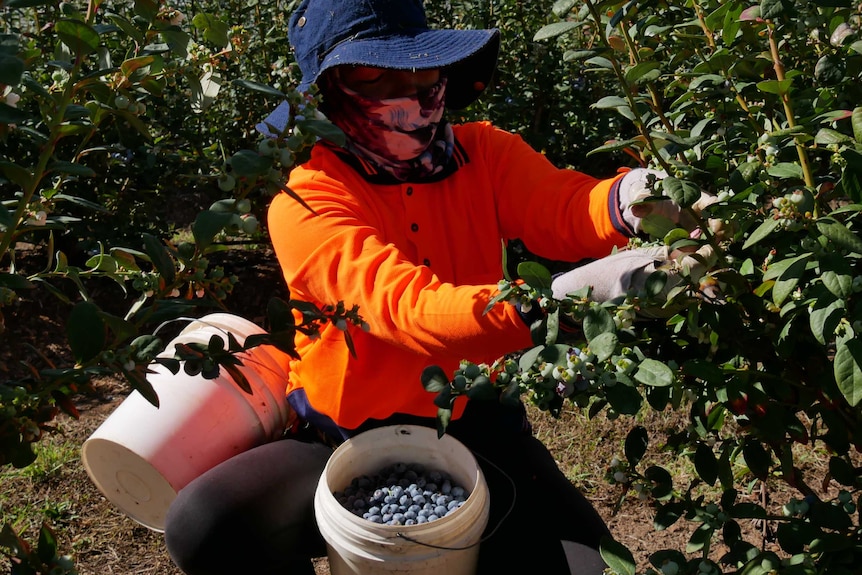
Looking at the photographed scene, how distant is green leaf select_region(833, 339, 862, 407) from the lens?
0.98m

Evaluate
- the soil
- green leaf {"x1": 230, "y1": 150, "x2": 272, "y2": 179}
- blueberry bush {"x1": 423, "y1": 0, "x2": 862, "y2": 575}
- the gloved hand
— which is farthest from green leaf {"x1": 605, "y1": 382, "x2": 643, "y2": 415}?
the soil

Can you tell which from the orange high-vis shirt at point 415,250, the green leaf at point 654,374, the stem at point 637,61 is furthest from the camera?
the orange high-vis shirt at point 415,250

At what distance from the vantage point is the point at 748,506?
3.86ft

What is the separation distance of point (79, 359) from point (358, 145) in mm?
945

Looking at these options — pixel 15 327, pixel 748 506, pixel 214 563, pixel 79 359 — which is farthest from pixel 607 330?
Result: pixel 15 327

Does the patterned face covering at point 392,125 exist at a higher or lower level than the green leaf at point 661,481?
higher

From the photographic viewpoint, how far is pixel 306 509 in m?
1.77

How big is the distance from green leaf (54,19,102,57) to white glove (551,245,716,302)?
0.60m

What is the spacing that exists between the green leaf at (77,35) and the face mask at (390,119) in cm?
77

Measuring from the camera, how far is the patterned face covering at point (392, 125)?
1.69m

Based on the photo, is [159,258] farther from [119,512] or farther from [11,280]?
[119,512]

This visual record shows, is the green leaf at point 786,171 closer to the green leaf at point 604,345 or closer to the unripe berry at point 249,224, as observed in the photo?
the green leaf at point 604,345

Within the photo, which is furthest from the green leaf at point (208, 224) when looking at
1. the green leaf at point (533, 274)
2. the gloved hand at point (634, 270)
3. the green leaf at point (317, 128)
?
the gloved hand at point (634, 270)

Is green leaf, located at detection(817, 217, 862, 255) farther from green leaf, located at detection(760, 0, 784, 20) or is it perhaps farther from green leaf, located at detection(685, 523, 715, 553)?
green leaf, located at detection(685, 523, 715, 553)
